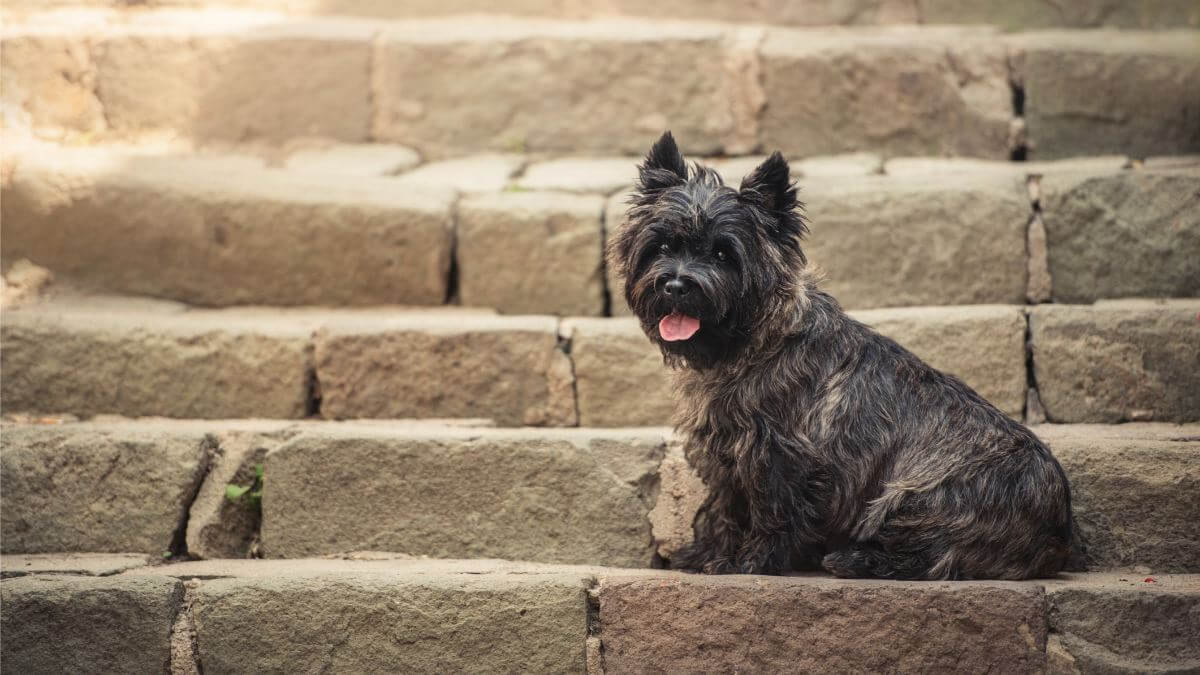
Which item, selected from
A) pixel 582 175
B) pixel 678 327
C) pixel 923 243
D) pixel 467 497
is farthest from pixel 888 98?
pixel 467 497

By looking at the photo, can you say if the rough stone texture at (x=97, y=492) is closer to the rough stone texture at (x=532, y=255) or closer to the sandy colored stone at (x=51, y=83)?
the rough stone texture at (x=532, y=255)

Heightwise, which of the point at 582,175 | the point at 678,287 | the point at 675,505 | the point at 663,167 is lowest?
the point at 675,505

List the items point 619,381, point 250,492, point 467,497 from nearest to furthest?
point 467,497
point 250,492
point 619,381

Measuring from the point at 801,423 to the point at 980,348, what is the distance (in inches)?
47.8

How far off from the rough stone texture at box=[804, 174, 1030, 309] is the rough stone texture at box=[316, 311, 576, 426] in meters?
1.34

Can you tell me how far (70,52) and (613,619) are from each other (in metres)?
4.78

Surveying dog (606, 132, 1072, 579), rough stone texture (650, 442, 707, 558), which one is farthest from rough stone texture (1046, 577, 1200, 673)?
rough stone texture (650, 442, 707, 558)

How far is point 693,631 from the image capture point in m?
4.01

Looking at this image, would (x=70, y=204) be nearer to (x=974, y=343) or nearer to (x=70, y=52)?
(x=70, y=52)

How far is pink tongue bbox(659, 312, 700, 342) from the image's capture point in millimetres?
4168

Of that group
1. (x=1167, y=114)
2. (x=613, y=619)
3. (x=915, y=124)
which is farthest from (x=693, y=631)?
(x=1167, y=114)

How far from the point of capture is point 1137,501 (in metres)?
4.36

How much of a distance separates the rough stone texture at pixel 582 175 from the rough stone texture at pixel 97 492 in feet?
7.49

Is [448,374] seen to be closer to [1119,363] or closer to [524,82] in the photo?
[524,82]
